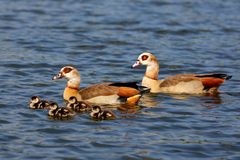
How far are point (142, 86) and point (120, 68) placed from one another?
352 centimetres

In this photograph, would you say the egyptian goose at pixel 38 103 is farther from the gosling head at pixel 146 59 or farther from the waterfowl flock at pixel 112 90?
the gosling head at pixel 146 59

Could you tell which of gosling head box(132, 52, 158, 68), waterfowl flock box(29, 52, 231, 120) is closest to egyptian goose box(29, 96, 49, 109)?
waterfowl flock box(29, 52, 231, 120)

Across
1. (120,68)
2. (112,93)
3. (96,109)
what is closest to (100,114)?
(96,109)

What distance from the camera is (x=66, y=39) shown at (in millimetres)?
22297

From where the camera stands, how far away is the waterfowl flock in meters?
13.7

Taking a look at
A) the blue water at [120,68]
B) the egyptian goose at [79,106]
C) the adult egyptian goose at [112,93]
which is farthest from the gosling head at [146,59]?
the egyptian goose at [79,106]

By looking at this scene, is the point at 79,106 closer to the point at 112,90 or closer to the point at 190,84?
the point at 112,90

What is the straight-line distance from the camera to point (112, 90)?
14.9 m

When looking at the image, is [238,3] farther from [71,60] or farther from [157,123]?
[157,123]

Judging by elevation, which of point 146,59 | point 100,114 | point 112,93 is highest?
point 146,59

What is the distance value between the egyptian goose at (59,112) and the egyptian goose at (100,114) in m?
0.38

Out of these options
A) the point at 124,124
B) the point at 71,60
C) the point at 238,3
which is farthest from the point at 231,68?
the point at 238,3

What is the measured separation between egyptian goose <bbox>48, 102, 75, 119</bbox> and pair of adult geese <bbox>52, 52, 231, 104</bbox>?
133 centimetres

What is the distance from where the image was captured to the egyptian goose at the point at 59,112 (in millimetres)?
13531
